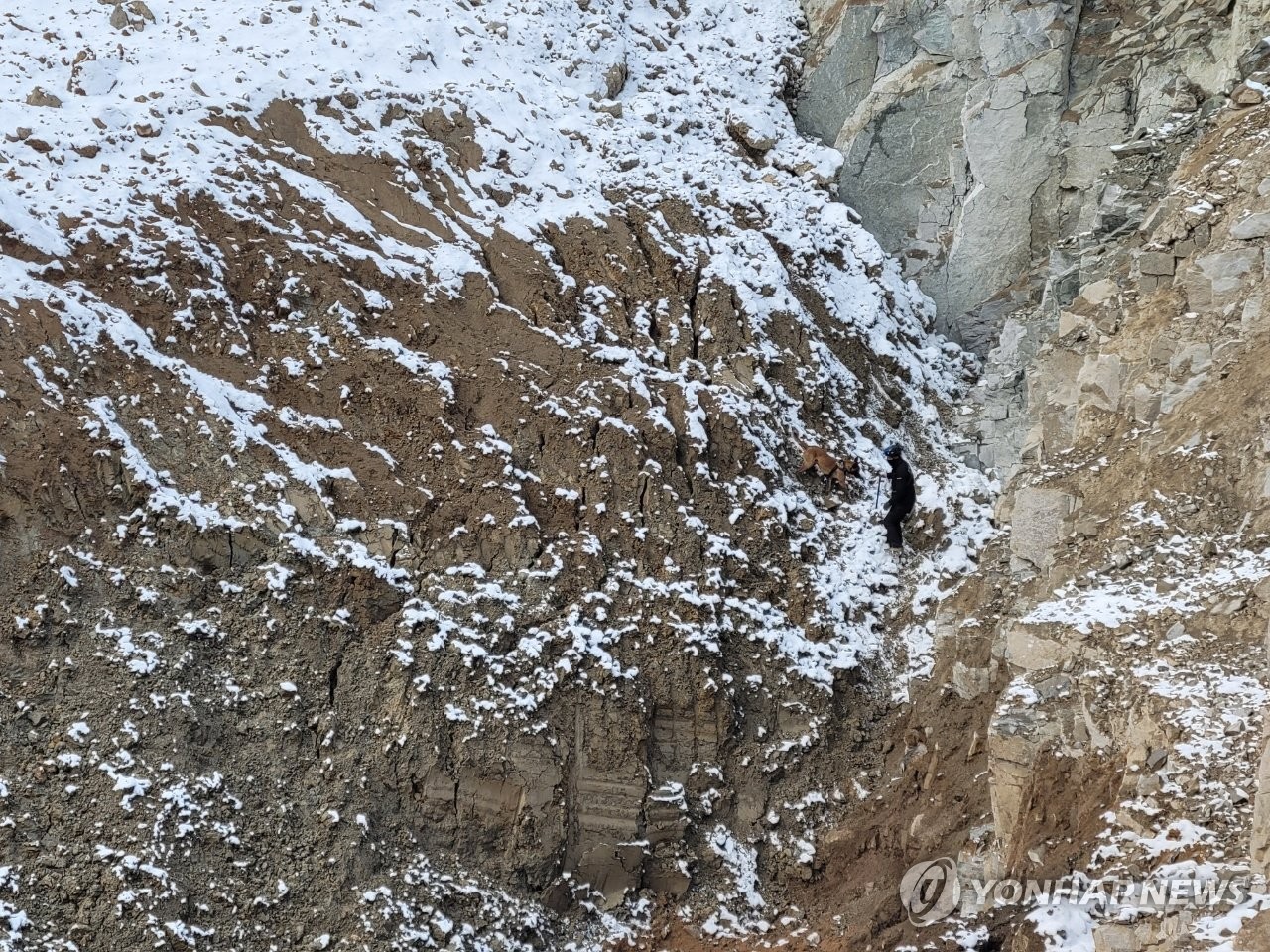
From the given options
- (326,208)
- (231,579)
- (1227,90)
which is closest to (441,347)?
(326,208)

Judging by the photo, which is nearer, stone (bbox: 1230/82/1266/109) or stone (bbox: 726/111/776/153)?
stone (bbox: 1230/82/1266/109)

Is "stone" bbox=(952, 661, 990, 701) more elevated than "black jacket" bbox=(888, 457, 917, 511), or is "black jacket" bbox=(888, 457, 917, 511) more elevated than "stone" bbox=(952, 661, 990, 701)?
"black jacket" bbox=(888, 457, 917, 511)

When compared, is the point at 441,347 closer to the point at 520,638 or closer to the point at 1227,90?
the point at 520,638

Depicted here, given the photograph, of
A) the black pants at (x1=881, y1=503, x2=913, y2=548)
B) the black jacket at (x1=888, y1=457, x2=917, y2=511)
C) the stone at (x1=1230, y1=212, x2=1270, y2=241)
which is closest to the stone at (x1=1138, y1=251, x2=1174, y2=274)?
the stone at (x1=1230, y1=212, x2=1270, y2=241)

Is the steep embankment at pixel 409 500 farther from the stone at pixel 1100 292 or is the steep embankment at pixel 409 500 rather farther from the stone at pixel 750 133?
the stone at pixel 1100 292

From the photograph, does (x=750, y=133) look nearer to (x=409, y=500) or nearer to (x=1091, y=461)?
(x=1091, y=461)

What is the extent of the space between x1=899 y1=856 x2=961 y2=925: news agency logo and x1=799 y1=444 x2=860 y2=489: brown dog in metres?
4.95

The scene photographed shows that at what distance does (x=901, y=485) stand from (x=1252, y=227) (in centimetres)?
444

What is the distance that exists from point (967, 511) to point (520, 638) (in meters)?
5.59

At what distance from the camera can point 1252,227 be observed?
12102 millimetres

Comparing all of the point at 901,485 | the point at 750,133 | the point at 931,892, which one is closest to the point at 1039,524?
the point at 901,485

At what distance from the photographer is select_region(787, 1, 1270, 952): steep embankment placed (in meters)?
9.25

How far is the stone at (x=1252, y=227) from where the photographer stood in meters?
12.0

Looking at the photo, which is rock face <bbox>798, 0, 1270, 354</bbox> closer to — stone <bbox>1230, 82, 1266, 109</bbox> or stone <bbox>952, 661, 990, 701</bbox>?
stone <bbox>1230, 82, 1266, 109</bbox>
